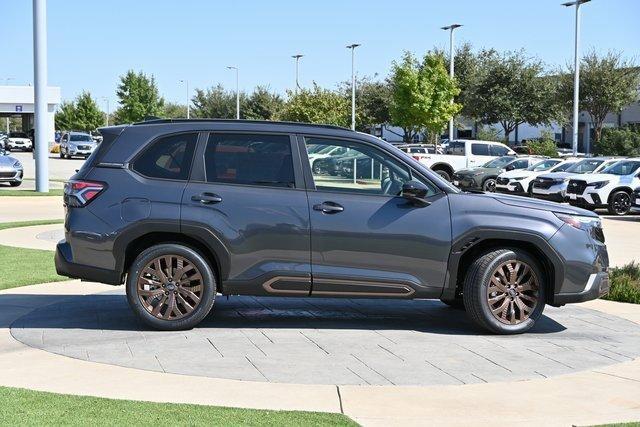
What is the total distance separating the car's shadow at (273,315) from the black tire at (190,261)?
27 cm

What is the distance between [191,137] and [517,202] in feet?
9.92

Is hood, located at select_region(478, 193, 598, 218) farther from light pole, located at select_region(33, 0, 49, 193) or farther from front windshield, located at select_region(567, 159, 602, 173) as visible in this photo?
front windshield, located at select_region(567, 159, 602, 173)

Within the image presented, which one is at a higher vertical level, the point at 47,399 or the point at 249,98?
the point at 249,98

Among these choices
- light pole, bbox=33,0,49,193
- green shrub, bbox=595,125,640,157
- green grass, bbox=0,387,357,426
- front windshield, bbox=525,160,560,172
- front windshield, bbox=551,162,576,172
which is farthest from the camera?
green shrub, bbox=595,125,640,157

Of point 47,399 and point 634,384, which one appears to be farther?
point 634,384

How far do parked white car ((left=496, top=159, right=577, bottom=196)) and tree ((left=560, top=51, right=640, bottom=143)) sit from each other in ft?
76.4

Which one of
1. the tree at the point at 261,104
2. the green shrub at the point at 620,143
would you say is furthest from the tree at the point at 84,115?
the green shrub at the point at 620,143

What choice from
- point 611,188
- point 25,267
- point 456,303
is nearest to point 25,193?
point 25,267

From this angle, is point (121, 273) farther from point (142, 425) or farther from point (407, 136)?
point (407, 136)

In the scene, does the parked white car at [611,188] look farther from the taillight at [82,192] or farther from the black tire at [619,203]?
the taillight at [82,192]

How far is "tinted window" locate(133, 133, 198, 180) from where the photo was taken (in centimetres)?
789

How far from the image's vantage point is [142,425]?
5.00 m

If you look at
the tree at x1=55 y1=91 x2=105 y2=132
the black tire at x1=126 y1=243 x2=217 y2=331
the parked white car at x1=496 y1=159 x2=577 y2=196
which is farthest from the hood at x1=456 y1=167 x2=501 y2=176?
the tree at x1=55 y1=91 x2=105 y2=132

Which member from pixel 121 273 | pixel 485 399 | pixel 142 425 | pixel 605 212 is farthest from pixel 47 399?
pixel 605 212
